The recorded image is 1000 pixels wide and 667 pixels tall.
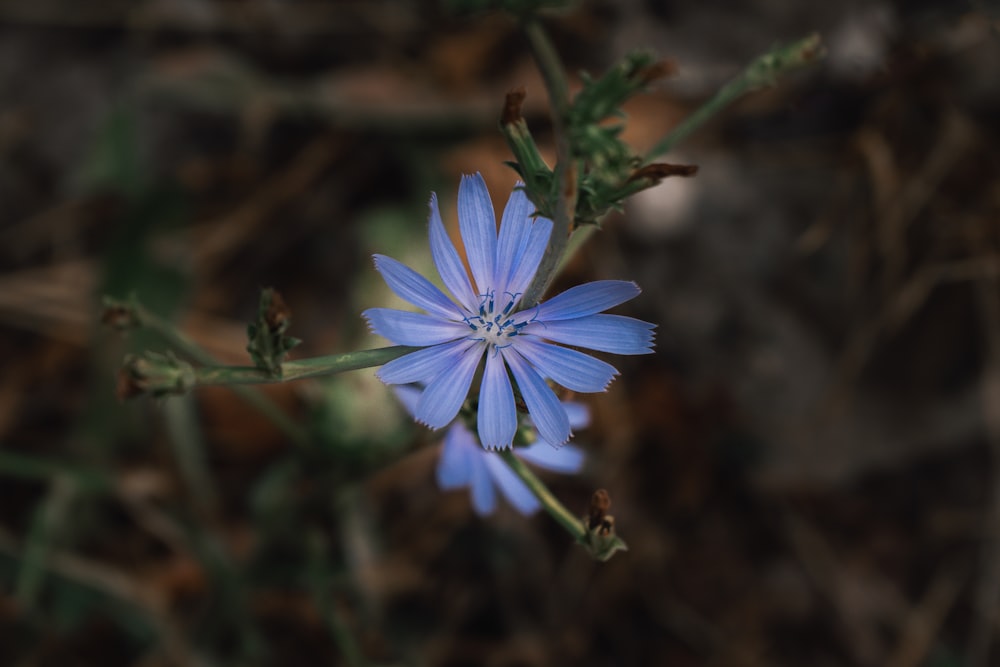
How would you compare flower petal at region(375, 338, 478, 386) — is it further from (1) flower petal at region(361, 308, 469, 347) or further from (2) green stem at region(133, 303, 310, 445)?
(2) green stem at region(133, 303, 310, 445)

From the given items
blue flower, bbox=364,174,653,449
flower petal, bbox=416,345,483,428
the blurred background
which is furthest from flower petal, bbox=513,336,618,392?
the blurred background

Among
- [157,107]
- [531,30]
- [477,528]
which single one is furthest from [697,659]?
[157,107]

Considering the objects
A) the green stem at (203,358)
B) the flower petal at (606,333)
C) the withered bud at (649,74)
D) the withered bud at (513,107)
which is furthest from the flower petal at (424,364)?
the withered bud at (649,74)

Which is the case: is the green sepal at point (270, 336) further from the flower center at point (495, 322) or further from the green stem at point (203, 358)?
the flower center at point (495, 322)

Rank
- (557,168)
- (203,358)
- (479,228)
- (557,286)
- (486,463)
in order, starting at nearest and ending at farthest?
(557,168) < (479,228) < (203,358) < (486,463) < (557,286)

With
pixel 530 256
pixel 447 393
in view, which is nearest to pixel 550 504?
pixel 447 393

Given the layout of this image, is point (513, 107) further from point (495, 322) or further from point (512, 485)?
point (512, 485)
